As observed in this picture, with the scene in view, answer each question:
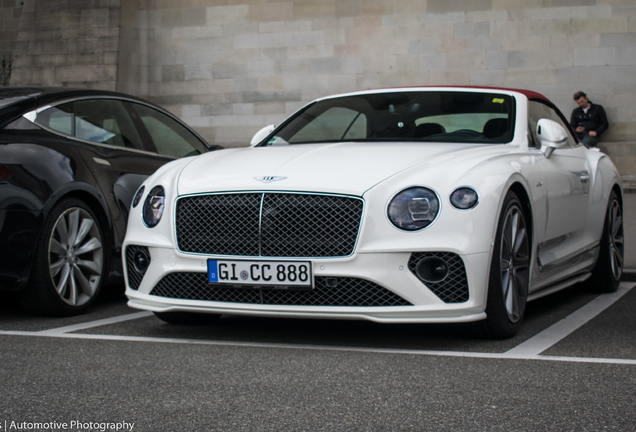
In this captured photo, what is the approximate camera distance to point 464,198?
13.2 feet

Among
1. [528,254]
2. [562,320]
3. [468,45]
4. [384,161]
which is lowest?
[562,320]

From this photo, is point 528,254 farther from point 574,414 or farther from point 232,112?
point 232,112

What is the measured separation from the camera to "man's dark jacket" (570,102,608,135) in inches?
637

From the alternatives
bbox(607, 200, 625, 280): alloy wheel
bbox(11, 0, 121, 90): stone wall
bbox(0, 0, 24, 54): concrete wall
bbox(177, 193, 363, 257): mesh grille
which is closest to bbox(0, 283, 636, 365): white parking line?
bbox(177, 193, 363, 257): mesh grille

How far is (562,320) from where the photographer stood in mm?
5113

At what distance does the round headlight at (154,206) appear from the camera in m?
4.48

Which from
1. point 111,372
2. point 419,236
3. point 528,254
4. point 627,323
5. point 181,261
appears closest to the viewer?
point 111,372

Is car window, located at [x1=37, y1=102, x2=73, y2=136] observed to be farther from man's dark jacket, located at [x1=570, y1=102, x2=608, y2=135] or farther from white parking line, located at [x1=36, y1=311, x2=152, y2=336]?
man's dark jacket, located at [x1=570, y1=102, x2=608, y2=135]

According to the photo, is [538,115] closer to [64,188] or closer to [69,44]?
[64,188]

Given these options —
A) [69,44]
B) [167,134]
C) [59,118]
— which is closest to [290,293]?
[59,118]

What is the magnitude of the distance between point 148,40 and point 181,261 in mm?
15269

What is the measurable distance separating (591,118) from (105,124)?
12.2 metres

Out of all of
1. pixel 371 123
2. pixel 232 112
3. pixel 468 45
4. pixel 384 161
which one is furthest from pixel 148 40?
pixel 384 161

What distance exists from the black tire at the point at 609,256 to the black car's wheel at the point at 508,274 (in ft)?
6.30
